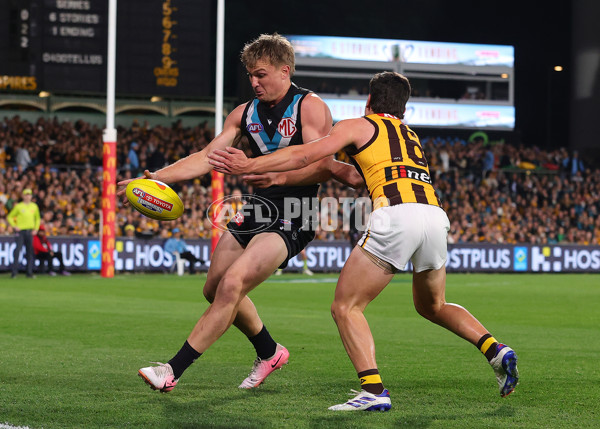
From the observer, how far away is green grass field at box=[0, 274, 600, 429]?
601cm

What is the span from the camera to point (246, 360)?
903 centimetres

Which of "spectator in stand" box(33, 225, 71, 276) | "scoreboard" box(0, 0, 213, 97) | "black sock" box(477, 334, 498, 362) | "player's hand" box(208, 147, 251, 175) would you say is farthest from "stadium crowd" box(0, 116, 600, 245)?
"player's hand" box(208, 147, 251, 175)

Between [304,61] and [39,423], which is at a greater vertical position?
[304,61]

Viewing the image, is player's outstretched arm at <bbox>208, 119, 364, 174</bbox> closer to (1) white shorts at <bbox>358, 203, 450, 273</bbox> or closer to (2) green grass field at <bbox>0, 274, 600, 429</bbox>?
(1) white shorts at <bbox>358, 203, 450, 273</bbox>

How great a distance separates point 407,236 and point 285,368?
105 inches

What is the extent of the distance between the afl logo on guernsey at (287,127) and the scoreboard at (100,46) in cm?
2209

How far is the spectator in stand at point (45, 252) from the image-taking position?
24328mm

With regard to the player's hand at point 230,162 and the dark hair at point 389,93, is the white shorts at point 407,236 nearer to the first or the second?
the dark hair at point 389,93

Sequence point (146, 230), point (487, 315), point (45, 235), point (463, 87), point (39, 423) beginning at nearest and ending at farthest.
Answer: point (39, 423), point (487, 315), point (45, 235), point (146, 230), point (463, 87)

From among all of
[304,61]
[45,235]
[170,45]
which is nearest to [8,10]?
[170,45]

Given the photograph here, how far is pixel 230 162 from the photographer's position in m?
6.02

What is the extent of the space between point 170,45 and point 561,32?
23087 mm

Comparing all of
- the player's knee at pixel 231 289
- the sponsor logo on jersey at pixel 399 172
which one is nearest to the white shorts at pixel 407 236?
the sponsor logo on jersey at pixel 399 172

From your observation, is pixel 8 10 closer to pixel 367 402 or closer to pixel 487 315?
pixel 487 315
